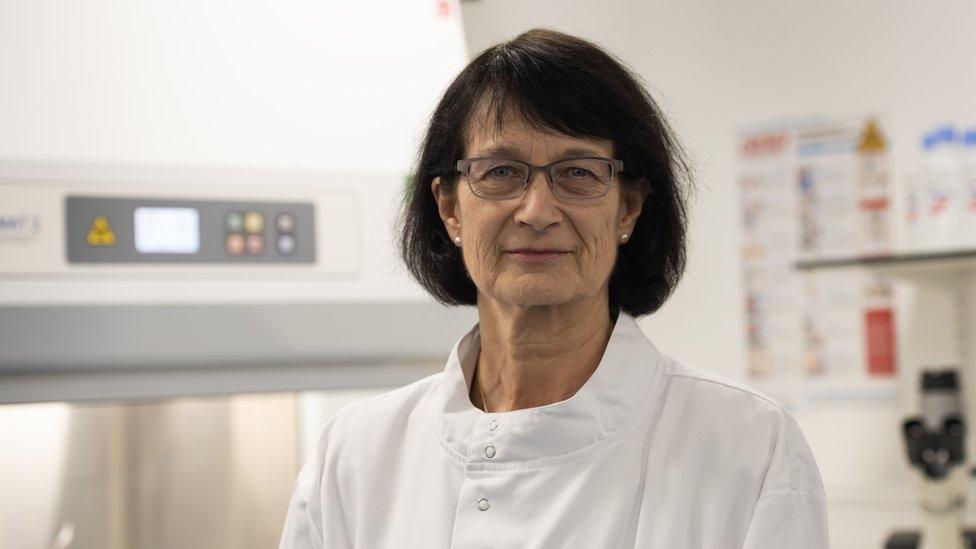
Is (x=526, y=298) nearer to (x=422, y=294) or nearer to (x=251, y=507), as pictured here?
(x=422, y=294)

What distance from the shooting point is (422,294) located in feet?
5.25

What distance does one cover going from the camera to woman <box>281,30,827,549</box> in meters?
1.07

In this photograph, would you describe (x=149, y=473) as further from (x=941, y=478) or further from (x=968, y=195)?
(x=968, y=195)

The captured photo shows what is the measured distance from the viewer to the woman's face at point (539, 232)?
1083 mm

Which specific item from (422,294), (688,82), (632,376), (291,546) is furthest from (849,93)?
(291,546)

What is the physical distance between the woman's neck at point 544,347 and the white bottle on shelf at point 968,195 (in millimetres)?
1448

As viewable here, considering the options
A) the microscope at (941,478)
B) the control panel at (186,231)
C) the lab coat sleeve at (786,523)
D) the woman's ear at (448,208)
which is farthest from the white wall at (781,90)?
the lab coat sleeve at (786,523)

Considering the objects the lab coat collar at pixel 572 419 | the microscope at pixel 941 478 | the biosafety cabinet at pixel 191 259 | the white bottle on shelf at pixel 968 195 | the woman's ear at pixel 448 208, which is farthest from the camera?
the white bottle on shelf at pixel 968 195

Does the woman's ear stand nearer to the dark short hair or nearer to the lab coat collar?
the dark short hair

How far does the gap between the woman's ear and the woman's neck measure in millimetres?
96

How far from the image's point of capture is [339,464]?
50.1 inches

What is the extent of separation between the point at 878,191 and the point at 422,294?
4.85ft

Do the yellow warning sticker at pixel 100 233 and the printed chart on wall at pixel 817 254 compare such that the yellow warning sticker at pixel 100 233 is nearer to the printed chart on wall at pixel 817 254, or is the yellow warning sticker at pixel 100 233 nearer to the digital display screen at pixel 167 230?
the digital display screen at pixel 167 230

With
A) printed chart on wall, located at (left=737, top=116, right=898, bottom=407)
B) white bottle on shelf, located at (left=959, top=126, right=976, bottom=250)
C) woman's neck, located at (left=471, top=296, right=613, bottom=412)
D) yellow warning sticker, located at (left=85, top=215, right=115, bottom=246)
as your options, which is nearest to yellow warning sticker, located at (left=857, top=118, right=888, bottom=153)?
printed chart on wall, located at (left=737, top=116, right=898, bottom=407)
